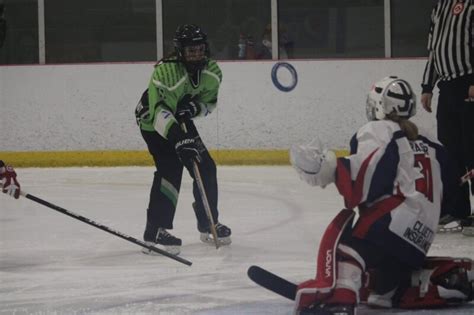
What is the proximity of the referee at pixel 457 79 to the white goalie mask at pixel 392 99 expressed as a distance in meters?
1.64

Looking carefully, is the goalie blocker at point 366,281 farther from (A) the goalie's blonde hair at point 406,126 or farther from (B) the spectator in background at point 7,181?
(B) the spectator in background at point 7,181

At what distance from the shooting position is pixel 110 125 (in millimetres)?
7477

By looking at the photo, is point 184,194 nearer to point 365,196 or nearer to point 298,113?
point 298,113

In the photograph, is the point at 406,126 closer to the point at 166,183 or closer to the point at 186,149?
the point at 186,149

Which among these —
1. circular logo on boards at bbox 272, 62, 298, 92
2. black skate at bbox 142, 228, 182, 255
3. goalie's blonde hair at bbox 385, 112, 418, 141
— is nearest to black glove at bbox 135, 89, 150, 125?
black skate at bbox 142, 228, 182, 255

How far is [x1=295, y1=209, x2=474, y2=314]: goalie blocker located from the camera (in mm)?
2812

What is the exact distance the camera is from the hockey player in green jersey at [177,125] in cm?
414

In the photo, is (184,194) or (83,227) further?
(184,194)

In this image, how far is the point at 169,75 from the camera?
13.7 ft

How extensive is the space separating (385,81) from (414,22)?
Answer: 15.0 ft

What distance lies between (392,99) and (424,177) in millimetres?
243

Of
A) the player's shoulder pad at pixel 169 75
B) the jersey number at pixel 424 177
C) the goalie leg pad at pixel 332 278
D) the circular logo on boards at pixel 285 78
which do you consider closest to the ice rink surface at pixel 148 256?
the goalie leg pad at pixel 332 278

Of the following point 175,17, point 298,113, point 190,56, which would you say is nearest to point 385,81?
point 190,56

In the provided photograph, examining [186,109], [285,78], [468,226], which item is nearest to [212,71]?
[186,109]
